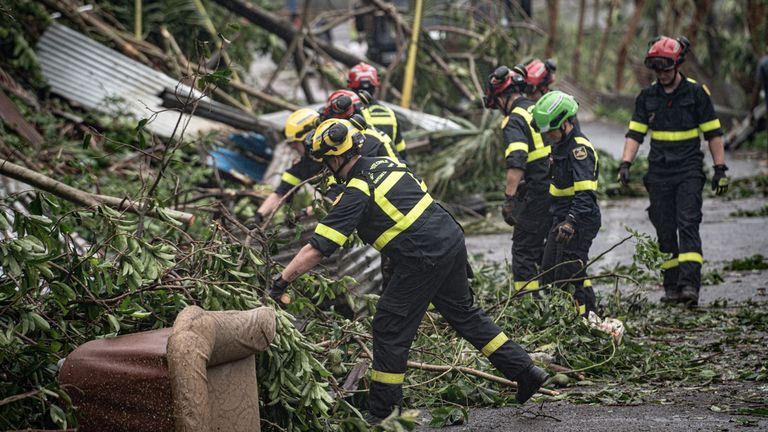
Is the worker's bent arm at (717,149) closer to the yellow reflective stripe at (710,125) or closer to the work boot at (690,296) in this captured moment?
the yellow reflective stripe at (710,125)

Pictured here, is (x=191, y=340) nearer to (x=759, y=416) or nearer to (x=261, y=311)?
(x=261, y=311)

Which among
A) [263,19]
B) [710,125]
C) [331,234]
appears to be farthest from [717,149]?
[263,19]

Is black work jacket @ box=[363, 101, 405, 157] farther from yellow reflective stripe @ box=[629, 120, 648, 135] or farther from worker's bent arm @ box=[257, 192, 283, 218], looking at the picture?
yellow reflective stripe @ box=[629, 120, 648, 135]

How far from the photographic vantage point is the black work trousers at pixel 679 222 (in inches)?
285

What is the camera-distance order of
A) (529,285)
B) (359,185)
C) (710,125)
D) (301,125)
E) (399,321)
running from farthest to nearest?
1. (710,125)
2. (529,285)
3. (301,125)
4. (399,321)
5. (359,185)

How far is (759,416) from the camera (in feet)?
15.5

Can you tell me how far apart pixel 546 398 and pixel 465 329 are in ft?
2.13

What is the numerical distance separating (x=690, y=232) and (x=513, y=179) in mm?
1457

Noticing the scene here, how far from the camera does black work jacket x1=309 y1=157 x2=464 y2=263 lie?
15.8 ft

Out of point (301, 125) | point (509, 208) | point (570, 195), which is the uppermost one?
point (301, 125)

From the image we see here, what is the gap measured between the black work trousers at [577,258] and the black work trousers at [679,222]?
3.11ft

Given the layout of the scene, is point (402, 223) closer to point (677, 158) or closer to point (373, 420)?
point (373, 420)

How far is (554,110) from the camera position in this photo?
21.2ft

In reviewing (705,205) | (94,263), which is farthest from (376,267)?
(705,205)
